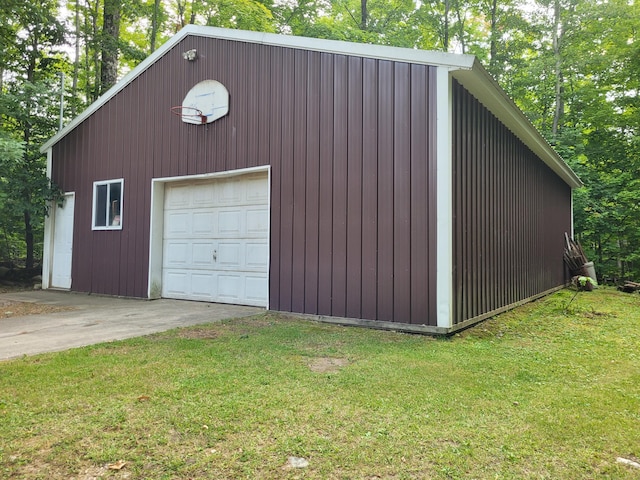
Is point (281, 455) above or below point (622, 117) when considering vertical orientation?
below

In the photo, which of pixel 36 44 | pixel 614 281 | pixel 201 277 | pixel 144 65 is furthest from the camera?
pixel 614 281

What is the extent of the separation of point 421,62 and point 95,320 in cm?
535

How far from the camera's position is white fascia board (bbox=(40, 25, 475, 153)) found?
5.17 m

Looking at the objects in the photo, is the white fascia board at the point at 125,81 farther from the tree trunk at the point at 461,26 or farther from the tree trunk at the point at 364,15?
the tree trunk at the point at 461,26

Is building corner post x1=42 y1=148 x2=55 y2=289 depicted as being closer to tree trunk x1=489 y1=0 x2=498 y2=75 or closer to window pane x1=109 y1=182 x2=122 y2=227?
window pane x1=109 y1=182 x2=122 y2=227

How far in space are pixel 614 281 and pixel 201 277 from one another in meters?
13.7

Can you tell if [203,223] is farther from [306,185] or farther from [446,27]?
[446,27]

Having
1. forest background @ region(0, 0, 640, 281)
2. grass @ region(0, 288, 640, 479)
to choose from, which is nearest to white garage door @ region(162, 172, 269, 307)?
grass @ region(0, 288, 640, 479)

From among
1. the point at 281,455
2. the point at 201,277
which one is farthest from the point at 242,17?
the point at 281,455

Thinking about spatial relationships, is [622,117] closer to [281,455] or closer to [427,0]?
[427,0]

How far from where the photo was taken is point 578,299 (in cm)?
933

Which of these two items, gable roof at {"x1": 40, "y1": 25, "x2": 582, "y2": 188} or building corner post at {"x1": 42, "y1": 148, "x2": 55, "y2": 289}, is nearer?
gable roof at {"x1": 40, "y1": 25, "x2": 582, "y2": 188}

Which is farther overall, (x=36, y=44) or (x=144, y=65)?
(x=36, y=44)

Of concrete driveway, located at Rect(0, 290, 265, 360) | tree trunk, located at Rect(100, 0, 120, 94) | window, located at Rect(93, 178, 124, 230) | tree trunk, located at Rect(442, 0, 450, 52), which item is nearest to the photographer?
concrete driveway, located at Rect(0, 290, 265, 360)
